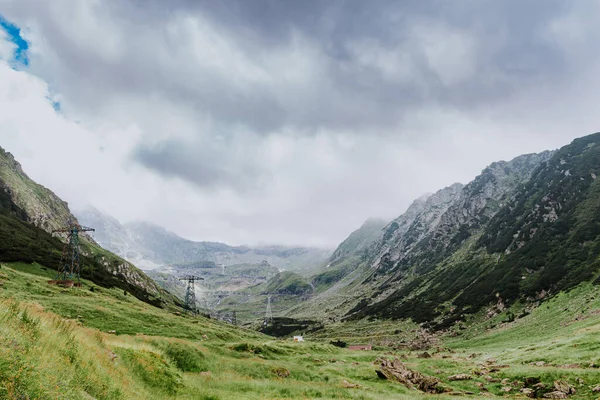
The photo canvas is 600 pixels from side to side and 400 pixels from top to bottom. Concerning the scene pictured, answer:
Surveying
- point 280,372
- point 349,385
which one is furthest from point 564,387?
point 280,372

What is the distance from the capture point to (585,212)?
444 ft

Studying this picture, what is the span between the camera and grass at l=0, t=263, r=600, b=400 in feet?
31.2

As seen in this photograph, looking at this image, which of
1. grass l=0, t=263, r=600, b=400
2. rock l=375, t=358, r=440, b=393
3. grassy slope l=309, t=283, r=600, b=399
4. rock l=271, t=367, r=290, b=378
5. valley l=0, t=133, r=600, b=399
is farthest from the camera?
rock l=375, t=358, r=440, b=393

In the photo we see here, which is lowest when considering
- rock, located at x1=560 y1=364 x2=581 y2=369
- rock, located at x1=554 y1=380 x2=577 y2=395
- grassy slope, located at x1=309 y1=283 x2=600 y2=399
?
grassy slope, located at x1=309 y1=283 x2=600 y2=399

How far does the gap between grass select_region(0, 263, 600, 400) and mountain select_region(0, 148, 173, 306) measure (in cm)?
4707

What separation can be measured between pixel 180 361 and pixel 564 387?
31228 millimetres

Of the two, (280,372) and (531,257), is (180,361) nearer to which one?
(280,372)

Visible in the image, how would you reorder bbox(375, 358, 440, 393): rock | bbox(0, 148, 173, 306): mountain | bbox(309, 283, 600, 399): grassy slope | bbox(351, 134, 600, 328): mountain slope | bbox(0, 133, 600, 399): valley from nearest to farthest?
bbox(0, 133, 600, 399): valley < bbox(309, 283, 600, 399): grassy slope < bbox(375, 358, 440, 393): rock < bbox(0, 148, 173, 306): mountain < bbox(351, 134, 600, 328): mountain slope

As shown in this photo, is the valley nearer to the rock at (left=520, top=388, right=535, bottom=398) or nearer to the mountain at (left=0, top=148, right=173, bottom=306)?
the rock at (left=520, top=388, right=535, bottom=398)

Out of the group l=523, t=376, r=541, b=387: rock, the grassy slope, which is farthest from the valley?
the grassy slope

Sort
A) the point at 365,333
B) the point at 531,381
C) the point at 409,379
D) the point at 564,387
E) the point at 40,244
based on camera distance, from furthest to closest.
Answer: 1. the point at 365,333
2. the point at 40,244
3. the point at 409,379
4. the point at 531,381
5. the point at 564,387

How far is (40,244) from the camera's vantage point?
117812mm

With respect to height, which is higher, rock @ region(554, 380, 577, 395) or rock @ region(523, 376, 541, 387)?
rock @ region(554, 380, 577, 395)

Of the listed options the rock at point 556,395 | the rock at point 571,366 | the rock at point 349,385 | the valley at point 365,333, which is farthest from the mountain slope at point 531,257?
the rock at point 349,385
